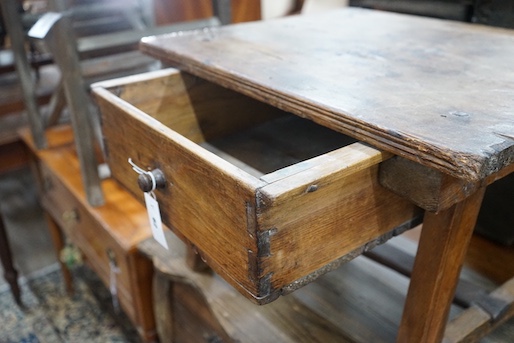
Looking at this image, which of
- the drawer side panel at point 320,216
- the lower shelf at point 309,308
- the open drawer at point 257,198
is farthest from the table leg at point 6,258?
the drawer side panel at point 320,216

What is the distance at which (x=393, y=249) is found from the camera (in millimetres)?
1001

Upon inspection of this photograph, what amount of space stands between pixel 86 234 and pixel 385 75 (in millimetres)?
1031

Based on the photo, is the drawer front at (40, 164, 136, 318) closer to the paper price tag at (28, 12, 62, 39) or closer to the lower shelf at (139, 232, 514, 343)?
the lower shelf at (139, 232, 514, 343)

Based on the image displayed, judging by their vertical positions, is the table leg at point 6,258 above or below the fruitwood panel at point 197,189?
below

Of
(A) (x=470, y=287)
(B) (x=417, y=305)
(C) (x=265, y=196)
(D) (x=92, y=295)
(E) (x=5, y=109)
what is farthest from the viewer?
(E) (x=5, y=109)

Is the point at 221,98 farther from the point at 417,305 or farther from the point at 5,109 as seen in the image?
the point at 5,109

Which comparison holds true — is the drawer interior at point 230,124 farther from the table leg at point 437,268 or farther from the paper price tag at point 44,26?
the paper price tag at point 44,26

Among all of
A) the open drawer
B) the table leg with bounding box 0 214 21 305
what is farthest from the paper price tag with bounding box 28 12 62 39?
the table leg with bounding box 0 214 21 305

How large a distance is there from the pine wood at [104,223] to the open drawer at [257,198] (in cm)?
42

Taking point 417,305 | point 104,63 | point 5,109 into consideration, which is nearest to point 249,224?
point 417,305

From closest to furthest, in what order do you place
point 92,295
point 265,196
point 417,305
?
point 265,196 < point 417,305 < point 92,295

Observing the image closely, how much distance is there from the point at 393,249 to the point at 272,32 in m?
0.50

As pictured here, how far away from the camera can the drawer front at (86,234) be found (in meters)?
1.28

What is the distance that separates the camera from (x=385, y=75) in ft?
2.28
